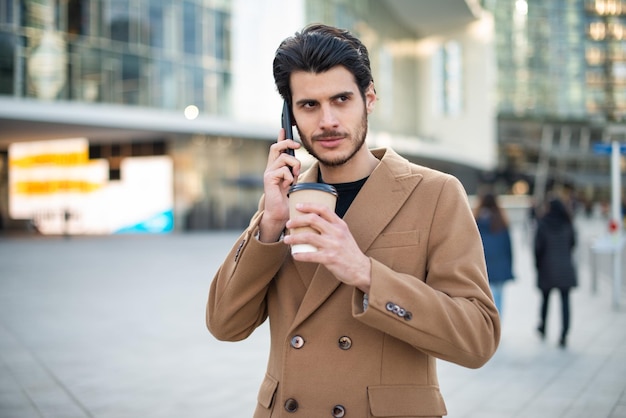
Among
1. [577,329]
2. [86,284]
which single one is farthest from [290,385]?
[86,284]

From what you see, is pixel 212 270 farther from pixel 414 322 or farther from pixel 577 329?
pixel 414 322

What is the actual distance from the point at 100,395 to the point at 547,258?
5.50 m

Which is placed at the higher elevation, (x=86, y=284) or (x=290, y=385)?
(x=290, y=385)

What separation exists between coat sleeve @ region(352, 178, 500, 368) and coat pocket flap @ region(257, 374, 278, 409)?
16.8 inches

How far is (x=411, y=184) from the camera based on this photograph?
1.97 meters

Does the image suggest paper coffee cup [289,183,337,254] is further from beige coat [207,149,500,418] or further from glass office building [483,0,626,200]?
glass office building [483,0,626,200]

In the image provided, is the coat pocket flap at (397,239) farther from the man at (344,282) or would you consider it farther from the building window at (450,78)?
the building window at (450,78)

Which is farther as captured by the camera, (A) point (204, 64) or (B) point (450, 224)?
(A) point (204, 64)

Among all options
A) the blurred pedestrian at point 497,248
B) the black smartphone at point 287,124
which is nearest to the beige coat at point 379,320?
the black smartphone at point 287,124

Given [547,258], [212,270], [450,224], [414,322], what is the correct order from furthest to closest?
[212,270] < [547,258] < [450,224] < [414,322]

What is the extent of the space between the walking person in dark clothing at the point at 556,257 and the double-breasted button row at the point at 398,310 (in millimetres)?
6872

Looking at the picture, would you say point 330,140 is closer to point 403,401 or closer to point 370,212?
point 370,212

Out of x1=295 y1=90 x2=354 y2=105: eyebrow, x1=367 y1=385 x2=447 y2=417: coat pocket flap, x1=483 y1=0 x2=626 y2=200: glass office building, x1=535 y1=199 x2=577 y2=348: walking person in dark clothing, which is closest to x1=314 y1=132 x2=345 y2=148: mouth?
x1=295 y1=90 x2=354 y2=105: eyebrow

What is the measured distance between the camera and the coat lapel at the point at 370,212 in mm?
1892
